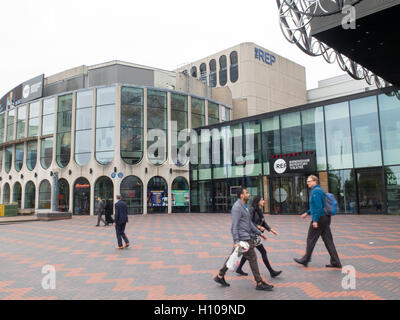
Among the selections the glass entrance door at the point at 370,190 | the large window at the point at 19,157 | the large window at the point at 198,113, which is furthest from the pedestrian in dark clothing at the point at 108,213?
the large window at the point at 19,157

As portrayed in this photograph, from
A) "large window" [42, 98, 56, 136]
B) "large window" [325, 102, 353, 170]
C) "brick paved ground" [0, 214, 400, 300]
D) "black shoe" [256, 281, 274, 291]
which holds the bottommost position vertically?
"brick paved ground" [0, 214, 400, 300]

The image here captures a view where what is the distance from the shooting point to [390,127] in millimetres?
18453

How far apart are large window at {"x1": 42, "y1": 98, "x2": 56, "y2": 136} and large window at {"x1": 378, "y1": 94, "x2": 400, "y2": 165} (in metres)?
27.2

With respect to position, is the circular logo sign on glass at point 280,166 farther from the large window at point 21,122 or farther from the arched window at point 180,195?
the large window at point 21,122

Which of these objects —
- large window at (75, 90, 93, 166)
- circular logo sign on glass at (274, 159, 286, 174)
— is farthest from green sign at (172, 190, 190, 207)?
circular logo sign on glass at (274, 159, 286, 174)

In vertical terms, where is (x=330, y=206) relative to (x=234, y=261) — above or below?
above

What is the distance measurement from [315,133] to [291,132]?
177cm

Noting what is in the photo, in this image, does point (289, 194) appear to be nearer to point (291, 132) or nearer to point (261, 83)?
point (291, 132)

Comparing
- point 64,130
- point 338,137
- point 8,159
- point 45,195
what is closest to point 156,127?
point 64,130

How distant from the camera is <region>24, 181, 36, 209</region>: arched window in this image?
30722 millimetres

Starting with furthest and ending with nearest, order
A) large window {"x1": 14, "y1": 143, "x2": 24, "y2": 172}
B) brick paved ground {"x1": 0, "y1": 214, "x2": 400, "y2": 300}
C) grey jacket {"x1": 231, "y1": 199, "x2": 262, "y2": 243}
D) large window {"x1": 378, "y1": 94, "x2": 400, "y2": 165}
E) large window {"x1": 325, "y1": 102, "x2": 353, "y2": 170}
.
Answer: large window {"x1": 14, "y1": 143, "x2": 24, "y2": 172} → large window {"x1": 325, "y1": 102, "x2": 353, "y2": 170} → large window {"x1": 378, "y1": 94, "x2": 400, "y2": 165} → grey jacket {"x1": 231, "y1": 199, "x2": 262, "y2": 243} → brick paved ground {"x1": 0, "y1": 214, "x2": 400, "y2": 300}

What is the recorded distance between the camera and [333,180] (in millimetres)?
20375

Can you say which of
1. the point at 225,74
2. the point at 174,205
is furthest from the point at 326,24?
the point at 225,74

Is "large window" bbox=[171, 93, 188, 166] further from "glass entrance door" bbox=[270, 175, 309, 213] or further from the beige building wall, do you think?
the beige building wall
